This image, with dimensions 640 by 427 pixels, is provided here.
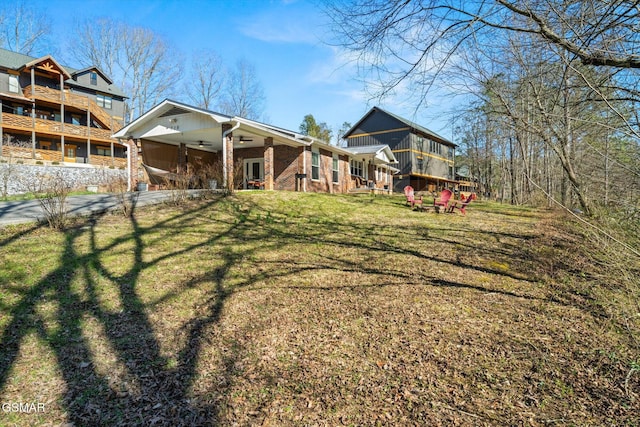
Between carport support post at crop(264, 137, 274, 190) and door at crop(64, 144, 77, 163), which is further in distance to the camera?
door at crop(64, 144, 77, 163)

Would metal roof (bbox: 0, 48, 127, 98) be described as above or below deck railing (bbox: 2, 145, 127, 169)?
above

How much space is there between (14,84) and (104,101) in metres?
5.79

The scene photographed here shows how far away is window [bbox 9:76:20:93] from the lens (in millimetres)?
21719

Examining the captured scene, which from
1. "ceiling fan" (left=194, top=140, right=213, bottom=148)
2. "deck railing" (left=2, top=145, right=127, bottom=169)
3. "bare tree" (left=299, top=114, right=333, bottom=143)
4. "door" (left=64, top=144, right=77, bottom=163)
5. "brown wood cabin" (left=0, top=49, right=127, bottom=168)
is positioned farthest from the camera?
"bare tree" (left=299, top=114, right=333, bottom=143)

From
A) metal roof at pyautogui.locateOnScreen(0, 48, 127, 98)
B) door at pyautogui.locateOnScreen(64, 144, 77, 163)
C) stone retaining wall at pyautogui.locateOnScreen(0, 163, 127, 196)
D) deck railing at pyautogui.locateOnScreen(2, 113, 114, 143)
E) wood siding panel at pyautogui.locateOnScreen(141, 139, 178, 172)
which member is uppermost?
metal roof at pyautogui.locateOnScreen(0, 48, 127, 98)

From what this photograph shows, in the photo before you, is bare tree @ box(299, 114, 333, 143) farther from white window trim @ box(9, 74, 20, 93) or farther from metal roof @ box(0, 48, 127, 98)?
white window trim @ box(9, 74, 20, 93)

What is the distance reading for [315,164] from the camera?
16844 millimetres

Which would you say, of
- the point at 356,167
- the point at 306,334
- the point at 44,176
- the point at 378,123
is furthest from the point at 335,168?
the point at 306,334

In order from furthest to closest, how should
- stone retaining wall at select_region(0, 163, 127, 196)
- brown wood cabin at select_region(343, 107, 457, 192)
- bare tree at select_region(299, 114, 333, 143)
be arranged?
bare tree at select_region(299, 114, 333, 143)
brown wood cabin at select_region(343, 107, 457, 192)
stone retaining wall at select_region(0, 163, 127, 196)

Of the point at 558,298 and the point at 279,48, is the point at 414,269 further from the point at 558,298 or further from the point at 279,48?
the point at 279,48

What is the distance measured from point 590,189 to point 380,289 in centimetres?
242

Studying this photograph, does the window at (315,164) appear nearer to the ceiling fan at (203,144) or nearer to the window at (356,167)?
the window at (356,167)

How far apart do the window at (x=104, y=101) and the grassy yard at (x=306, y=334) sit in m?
26.0

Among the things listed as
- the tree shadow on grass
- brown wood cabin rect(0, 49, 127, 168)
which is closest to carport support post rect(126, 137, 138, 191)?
brown wood cabin rect(0, 49, 127, 168)
